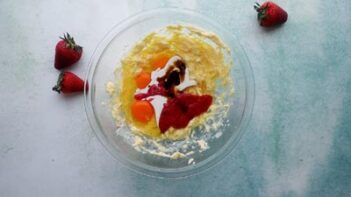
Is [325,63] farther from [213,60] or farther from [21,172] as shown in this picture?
[21,172]

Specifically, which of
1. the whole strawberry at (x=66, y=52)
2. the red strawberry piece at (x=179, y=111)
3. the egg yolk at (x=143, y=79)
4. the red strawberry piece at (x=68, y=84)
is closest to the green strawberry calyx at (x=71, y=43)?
A: the whole strawberry at (x=66, y=52)

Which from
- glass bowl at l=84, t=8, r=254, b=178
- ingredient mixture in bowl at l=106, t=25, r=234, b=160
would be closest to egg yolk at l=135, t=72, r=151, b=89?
ingredient mixture in bowl at l=106, t=25, r=234, b=160

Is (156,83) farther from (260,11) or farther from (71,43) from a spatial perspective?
(260,11)

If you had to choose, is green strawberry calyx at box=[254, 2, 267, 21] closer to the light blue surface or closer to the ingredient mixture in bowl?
the light blue surface

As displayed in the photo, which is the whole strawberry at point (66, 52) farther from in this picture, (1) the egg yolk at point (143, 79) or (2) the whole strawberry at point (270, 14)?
(2) the whole strawberry at point (270, 14)

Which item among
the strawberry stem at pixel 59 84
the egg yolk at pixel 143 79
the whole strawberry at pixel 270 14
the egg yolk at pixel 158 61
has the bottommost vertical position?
the strawberry stem at pixel 59 84

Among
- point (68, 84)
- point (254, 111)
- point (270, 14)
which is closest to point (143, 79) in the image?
point (68, 84)

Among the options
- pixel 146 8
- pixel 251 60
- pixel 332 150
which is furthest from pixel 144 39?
pixel 332 150
